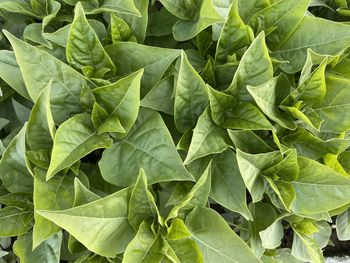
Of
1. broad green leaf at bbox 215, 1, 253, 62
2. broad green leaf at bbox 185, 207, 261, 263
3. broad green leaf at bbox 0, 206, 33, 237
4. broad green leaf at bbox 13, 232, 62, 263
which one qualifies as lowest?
broad green leaf at bbox 13, 232, 62, 263

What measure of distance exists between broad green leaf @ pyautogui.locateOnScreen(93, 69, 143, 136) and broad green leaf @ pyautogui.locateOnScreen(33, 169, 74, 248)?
0.11 metres

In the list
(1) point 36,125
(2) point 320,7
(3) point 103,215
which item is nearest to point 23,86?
(1) point 36,125

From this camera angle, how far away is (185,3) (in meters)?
0.88

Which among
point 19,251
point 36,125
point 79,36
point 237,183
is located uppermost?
point 79,36

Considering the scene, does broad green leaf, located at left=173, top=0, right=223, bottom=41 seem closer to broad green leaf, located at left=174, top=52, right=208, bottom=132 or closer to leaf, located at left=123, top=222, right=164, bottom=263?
broad green leaf, located at left=174, top=52, right=208, bottom=132

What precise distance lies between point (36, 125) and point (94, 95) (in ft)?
0.34

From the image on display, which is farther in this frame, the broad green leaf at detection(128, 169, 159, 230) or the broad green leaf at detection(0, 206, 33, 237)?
the broad green leaf at detection(0, 206, 33, 237)

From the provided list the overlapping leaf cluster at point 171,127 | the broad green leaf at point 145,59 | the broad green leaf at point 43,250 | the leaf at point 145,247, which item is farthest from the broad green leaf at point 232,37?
the broad green leaf at point 43,250

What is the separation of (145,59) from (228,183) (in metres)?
0.25

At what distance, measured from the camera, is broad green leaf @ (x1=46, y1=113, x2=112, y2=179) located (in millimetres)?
718

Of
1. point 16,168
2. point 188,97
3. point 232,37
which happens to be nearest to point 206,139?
point 188,97

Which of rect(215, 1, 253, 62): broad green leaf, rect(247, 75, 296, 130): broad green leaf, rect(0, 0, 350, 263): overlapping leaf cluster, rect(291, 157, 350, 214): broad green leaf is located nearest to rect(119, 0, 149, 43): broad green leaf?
rect(0, 0, 350, 263): overlapping leaf cluster

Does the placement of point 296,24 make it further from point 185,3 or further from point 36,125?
point 36,125

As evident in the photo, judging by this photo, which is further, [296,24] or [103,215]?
[296,24]
